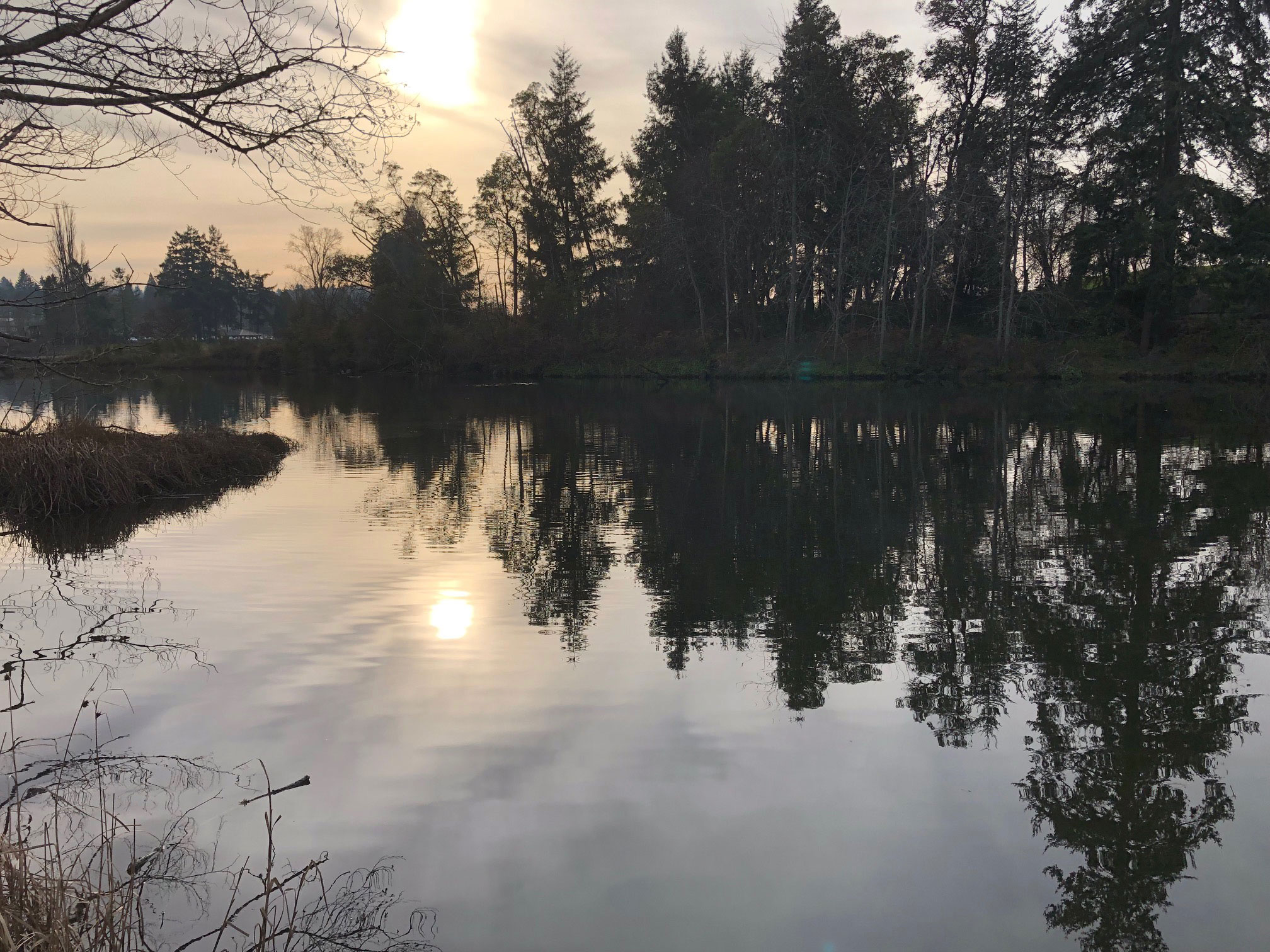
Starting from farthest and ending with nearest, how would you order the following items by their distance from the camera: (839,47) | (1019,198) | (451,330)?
(451,330) < (839,47) < (1019,198)

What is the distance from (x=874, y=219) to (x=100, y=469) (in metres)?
36.4

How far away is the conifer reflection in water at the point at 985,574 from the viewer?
4.64 metres

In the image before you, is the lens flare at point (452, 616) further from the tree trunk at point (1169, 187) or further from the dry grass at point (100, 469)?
the tree trunk at point (1169, 187)

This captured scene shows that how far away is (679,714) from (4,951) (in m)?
3.61

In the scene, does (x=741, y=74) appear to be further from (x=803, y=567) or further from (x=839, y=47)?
(x=803, y=567)

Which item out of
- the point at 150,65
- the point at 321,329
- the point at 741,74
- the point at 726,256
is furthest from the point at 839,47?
the point at 150,65

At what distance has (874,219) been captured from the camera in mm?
42719

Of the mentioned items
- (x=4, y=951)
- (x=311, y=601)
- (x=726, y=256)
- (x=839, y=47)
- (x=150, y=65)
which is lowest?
(x=311, y=601)

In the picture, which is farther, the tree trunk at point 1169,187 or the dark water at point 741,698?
the tree trunk at point 1169,187

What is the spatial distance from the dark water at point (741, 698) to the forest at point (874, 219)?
28091 millimetres

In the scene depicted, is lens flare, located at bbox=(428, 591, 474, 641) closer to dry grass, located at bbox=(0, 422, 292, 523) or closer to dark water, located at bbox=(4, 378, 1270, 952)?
dark water, located at bbox=(4, 378, 1270, 952)

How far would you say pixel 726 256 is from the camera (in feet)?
161

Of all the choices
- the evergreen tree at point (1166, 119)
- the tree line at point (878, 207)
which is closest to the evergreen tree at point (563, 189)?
the tree line at point (878, 207)

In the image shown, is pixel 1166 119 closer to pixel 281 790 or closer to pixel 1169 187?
pixel 1169 187
